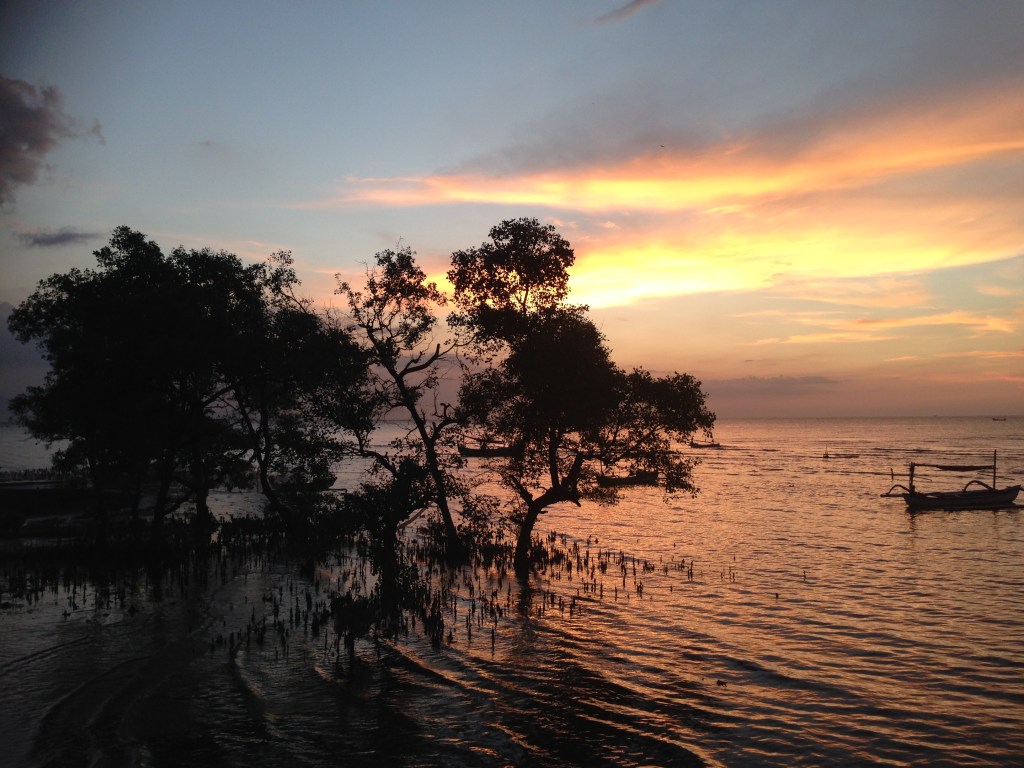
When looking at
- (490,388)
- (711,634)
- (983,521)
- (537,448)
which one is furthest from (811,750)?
(983,521)

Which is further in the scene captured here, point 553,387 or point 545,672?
point 553,387

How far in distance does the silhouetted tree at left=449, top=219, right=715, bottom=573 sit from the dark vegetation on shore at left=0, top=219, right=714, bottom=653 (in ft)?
0.25

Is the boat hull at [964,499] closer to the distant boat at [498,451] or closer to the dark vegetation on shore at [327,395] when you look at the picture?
the dark vegetation on shore at [327,395]

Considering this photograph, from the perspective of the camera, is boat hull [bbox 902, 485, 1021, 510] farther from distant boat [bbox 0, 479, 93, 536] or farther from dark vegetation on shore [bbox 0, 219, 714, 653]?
distant boat [bbox 0, 479, 93, 536]

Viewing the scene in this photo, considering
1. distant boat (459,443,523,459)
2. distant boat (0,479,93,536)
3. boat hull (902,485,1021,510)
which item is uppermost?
distant boat (459,443,523,459)

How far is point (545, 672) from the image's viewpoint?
59.1 feet

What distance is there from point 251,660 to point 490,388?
1593 centimetres

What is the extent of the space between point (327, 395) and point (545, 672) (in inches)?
706

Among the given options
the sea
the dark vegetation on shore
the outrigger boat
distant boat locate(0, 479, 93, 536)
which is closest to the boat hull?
the outrigger boat

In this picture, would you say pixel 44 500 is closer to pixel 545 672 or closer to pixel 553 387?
pixel 553 387

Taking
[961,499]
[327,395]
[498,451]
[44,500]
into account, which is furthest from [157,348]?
[961,499]

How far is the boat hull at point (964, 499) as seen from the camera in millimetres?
58812

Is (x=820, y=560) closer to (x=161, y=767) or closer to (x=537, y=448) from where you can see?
(x=537, y=448)

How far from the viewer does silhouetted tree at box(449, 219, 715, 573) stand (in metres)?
28.1
